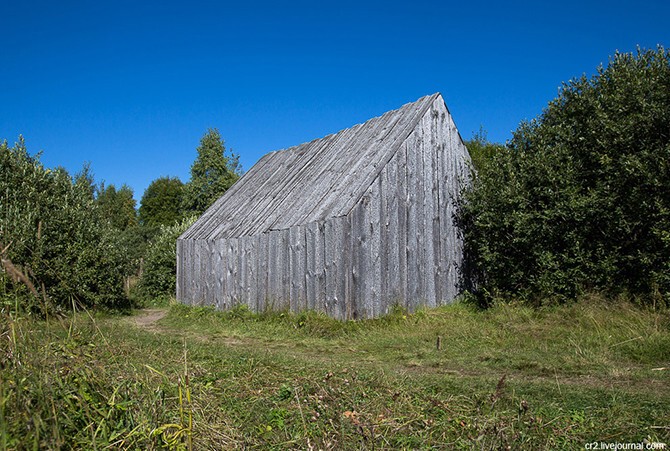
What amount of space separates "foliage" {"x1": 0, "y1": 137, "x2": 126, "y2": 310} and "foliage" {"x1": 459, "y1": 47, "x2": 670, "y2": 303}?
9.79 metres

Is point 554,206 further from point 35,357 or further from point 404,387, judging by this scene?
point 35,357

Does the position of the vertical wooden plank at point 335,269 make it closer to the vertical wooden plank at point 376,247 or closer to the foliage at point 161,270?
the vertical wooden plank at point 376,247

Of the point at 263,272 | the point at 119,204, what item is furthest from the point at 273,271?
the point at 119,204

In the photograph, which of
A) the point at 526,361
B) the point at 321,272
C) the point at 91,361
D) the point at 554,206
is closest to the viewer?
the point at 91,361

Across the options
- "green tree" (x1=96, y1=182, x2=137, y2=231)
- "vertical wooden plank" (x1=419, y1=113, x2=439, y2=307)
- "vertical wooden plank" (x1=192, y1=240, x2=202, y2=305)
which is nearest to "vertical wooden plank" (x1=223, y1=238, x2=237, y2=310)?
"vertical wooden plank" (x1=192, y1=240, x2=202, y2=305)

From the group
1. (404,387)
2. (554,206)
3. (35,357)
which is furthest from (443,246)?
(35,357)

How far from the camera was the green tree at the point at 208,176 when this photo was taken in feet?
100

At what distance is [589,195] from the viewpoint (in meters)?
9.41

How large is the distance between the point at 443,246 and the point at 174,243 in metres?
11.0

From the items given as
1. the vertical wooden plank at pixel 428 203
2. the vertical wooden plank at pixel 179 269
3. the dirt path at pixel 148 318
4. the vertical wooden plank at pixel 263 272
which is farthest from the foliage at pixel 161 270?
the vertical wooden plank at pixel 428 203

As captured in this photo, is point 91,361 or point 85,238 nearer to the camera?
point 91,361

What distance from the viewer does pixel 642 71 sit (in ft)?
32.2

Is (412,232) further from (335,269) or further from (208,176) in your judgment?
(208,176)

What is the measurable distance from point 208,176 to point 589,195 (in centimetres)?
2503
